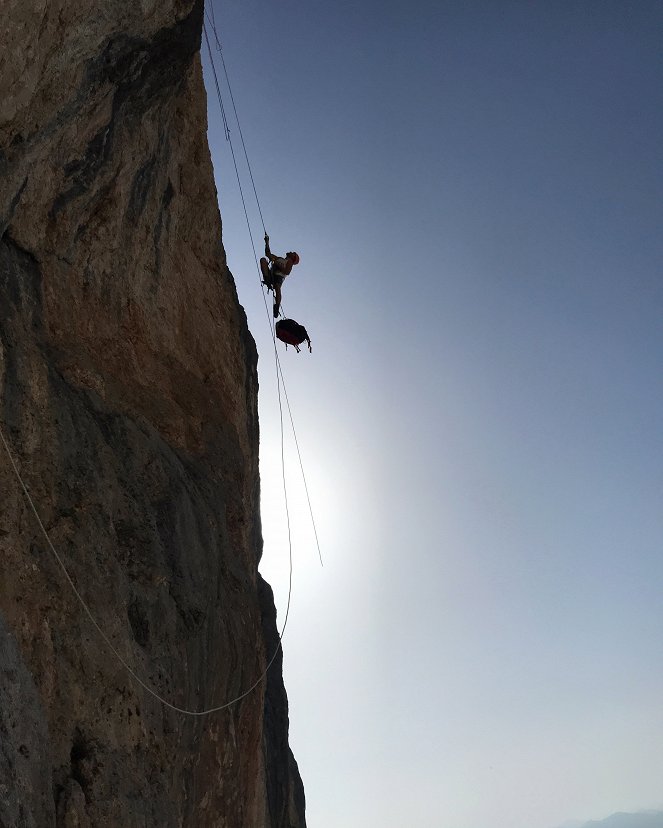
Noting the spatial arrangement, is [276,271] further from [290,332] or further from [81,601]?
[81,601]

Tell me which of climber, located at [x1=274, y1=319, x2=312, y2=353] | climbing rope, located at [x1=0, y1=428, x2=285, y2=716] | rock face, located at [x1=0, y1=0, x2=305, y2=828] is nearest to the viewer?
rock face, located at [x1=0, y1=0, x2=305, y2=828]

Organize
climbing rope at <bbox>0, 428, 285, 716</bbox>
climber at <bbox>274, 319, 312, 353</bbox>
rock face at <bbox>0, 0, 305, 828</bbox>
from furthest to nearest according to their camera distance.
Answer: climber at <bbox>274, 319, 312, 353</bbox> < climbing rope at <bbox>0, 428, 285, 716</bbox> < rock face at <bbox>0, 0, 305, 828</bbox>

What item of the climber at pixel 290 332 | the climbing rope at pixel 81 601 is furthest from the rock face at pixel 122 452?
the climber at pixel 290 332

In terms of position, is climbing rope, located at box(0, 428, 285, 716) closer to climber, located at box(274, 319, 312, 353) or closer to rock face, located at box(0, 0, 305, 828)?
rock face, located at box(0, 0, 305, 828)

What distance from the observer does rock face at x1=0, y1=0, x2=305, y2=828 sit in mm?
6633

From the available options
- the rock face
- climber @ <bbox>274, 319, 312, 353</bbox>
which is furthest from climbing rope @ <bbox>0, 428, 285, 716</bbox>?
climber @ <bbox>274, 319, 312, 353</bbox>

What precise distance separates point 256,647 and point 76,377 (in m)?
4.61

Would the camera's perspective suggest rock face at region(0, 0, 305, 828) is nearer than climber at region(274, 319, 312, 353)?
Answer: Yes

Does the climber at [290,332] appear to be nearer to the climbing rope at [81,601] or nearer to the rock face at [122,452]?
the rock face at [122,452]

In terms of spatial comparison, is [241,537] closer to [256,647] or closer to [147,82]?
[256,647]

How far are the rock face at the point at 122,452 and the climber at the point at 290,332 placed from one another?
2.63 m

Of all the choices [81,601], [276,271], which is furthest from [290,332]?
[81,601]

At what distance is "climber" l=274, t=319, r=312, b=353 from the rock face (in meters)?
2.63

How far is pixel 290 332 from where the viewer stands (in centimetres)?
1495
